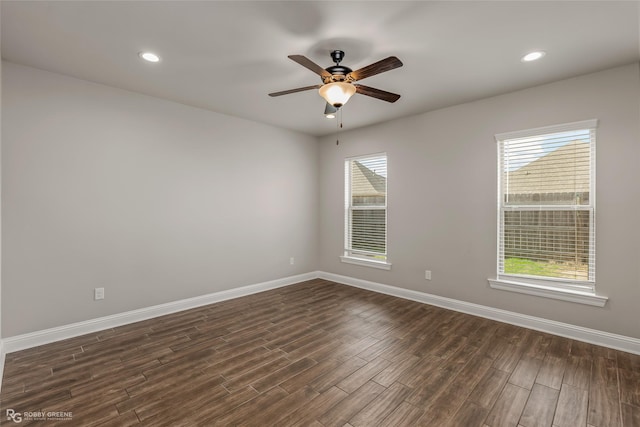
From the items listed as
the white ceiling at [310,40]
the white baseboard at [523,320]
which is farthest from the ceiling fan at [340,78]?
the white baseboard at [523,320]

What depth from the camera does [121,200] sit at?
3.32 m

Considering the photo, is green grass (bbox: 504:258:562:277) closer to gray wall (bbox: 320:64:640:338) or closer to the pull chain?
gray wall (bbox: 320:64:640:338)

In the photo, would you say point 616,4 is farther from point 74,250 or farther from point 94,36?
point 74,250

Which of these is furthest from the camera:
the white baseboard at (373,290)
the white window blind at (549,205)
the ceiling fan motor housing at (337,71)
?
the white window blind at (549,205)

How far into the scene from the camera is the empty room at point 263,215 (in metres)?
2.04

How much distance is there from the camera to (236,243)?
4.39m

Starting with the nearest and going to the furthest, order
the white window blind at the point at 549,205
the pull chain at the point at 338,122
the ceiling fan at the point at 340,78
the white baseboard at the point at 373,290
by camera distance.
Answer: the ceiling fan at the point at 340,78, the white baseboard at the point at 373,290, the white window blind at the point at 549,205, the pull chain at the point at 338,122

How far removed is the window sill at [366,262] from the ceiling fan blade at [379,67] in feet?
10.1

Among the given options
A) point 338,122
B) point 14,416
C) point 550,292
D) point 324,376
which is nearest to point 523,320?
point 550,292

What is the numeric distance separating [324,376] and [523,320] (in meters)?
2.52

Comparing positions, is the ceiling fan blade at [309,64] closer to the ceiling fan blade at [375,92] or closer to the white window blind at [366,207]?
the ceiling fan blade at [375,92]

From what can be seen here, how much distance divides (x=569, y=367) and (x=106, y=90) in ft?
17.6

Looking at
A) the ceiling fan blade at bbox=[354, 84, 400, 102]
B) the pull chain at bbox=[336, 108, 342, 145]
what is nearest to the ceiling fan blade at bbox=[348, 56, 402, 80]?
the ceiling fan blade at bbox=[354, 84, 400, 102]

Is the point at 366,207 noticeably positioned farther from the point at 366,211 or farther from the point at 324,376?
the point at 324,376
